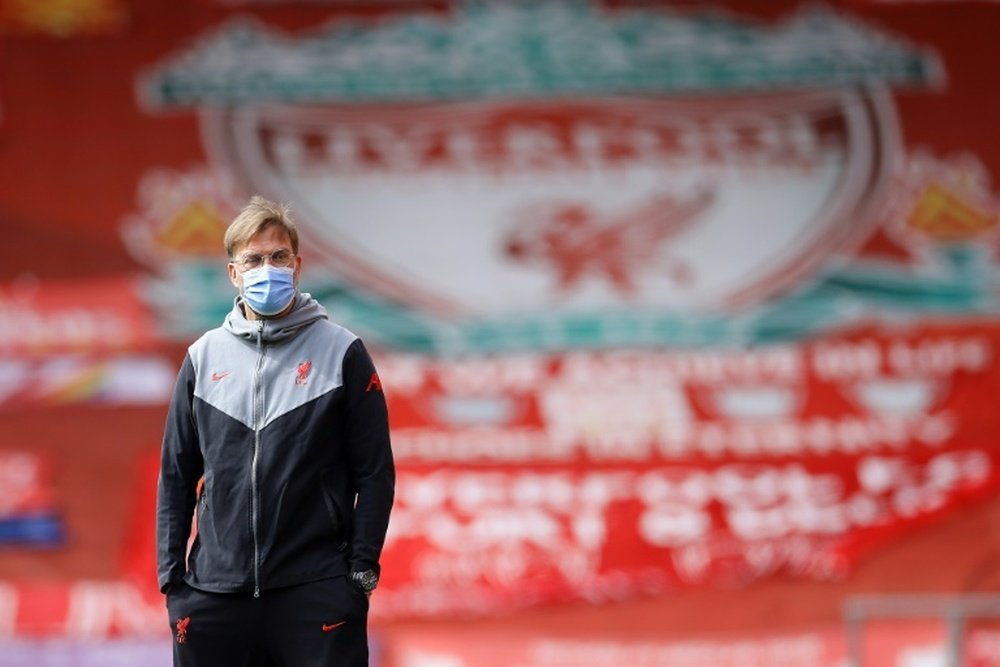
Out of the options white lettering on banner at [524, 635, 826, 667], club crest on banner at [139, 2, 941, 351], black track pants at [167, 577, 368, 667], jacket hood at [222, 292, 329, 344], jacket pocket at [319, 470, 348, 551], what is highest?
club crest on banner at [139, 2, 941, 351]

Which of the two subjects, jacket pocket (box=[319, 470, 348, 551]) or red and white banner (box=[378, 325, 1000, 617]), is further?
red and white banner (box=[378, 325, 1000, 617])

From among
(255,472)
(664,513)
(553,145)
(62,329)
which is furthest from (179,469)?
(553,145)

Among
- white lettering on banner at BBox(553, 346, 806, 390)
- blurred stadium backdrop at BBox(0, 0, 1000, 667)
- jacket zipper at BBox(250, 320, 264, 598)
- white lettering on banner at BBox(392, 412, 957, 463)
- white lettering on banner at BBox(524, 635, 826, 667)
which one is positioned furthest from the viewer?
white lettering on banner at BBox(553, 346, 806, 390)

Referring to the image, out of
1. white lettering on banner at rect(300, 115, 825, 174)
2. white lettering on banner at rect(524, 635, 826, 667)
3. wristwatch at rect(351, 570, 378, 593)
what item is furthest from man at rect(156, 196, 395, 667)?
white lettering on banner at rect(300, 115, 825, 174)

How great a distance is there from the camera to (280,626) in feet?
6.84

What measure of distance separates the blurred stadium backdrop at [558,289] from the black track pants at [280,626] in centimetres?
247

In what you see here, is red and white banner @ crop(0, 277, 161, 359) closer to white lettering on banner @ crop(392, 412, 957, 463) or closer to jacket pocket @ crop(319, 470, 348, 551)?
white lettering on banner @ crop(392, 412, 957, 463)

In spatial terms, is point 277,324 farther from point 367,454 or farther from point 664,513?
point 664,513

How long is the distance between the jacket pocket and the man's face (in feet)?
0.89

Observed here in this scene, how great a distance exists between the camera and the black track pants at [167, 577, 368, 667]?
2072 mm

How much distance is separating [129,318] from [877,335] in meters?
2.32

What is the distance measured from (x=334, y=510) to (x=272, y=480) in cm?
10

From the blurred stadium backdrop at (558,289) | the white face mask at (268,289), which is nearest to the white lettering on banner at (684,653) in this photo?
the blurred stadium backdrop at (558,289)

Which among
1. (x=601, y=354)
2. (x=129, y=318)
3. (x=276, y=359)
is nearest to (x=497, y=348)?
(x=601, y=354)
